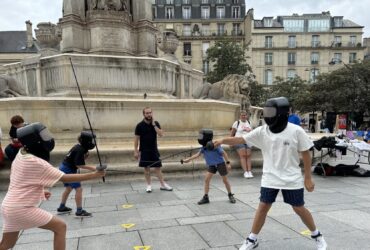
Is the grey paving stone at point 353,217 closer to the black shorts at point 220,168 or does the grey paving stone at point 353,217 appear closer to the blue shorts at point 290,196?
the blue shorts at point 290,196

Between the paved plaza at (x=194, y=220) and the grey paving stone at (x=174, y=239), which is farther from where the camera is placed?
the paved plaza at (x=194, y=220)

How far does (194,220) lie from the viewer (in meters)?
4.71

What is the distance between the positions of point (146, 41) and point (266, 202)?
10.1 meters

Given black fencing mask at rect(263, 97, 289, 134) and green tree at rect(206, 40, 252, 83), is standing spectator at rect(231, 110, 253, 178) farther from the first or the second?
green tree at rect(206, 40, 252, 83)

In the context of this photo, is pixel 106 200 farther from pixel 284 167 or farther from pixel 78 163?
pixel 284 167

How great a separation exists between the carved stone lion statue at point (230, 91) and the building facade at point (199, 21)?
4780cm

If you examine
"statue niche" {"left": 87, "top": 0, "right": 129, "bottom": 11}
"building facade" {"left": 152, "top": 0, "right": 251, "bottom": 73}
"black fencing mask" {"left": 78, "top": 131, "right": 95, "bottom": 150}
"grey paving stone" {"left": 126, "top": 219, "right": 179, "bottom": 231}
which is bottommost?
"grey paving stone" {"left": 126, "top": 219, "right": 179, "bottom": 231}

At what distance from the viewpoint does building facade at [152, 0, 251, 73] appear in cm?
5984

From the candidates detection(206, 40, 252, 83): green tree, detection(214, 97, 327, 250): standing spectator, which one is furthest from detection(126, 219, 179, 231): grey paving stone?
detection(206, 40, 252, 83): green tree

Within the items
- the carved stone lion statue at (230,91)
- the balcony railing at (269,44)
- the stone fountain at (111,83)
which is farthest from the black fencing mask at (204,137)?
the balcony railing at (269,44)

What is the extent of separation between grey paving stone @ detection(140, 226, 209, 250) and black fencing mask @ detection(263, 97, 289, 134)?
158 centimetres

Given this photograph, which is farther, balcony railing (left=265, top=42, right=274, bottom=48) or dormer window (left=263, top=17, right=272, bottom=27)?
dormer window (left=263, top=17, right=272, bottom=27)

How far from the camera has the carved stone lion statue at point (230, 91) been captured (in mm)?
11711

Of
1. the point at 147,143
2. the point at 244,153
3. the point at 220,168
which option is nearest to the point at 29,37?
the point at 244,153
